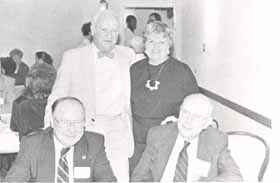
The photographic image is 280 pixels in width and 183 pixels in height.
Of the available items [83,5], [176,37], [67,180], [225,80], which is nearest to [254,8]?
[225,80]

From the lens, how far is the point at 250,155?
242 centimetres

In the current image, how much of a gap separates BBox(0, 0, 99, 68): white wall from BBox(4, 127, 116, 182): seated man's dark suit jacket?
567 centimetres

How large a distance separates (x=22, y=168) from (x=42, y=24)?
601cm

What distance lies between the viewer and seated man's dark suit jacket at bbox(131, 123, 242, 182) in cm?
206

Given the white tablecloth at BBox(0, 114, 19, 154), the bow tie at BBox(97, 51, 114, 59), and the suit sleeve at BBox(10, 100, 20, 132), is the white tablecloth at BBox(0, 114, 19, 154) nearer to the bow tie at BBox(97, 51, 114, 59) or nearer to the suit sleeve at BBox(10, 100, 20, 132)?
the suit sleeve at BBox(10, 100, 20, 132)

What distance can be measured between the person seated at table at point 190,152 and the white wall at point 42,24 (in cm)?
574

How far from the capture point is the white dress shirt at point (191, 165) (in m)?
2.04

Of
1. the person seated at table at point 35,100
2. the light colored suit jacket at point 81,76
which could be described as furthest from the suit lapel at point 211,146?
the person seated at table at point 35,100

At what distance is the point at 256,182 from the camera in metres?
2.21

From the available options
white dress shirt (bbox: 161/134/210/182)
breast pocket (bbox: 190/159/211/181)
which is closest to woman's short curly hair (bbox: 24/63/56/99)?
white dress shirt (bbox: 161/134/210/182)

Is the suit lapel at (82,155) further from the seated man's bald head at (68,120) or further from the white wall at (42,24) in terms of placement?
the white wall at (42,24)

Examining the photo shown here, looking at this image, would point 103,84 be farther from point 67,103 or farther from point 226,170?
point 226,170

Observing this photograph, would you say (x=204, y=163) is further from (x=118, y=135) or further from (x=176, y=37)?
(x=176, y=37)

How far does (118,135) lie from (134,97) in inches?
11.1
